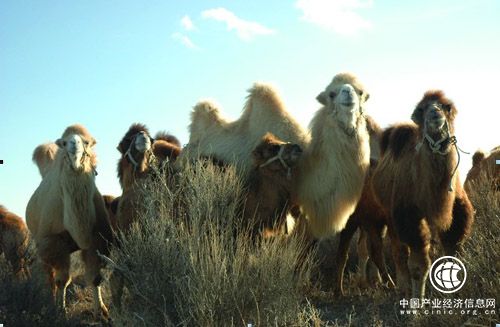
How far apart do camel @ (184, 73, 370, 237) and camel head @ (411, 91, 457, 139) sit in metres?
0.71

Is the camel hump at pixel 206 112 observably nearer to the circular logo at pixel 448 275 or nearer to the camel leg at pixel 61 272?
the camel leg at pixel 61 272

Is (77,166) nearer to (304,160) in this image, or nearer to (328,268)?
(304,160)

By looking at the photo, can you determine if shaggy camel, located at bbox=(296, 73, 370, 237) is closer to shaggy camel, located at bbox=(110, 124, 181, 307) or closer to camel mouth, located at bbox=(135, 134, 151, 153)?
shaggy camel, located at bbox=(110, 124, 181, 307)

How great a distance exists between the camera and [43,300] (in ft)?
26.3

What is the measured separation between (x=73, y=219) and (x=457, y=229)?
505cm

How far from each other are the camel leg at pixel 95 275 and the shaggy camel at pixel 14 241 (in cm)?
209

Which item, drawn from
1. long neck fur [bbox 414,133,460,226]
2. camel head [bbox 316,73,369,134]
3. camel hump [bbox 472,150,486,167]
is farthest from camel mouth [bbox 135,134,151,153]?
camel hump [bbox 472,150,486,167]

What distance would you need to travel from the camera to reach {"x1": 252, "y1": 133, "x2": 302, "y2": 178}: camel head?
25.3ft

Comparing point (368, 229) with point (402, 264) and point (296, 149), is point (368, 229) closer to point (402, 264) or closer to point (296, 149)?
point (402, 264)

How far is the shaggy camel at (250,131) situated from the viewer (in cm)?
842

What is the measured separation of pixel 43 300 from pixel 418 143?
205 inches

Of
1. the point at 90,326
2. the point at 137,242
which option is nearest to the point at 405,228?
the point at 137,242

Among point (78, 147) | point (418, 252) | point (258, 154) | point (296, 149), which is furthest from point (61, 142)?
point (418, 252)

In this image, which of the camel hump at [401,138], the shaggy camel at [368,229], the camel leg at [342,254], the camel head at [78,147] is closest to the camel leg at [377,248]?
the shaggy camel at [368,229]
